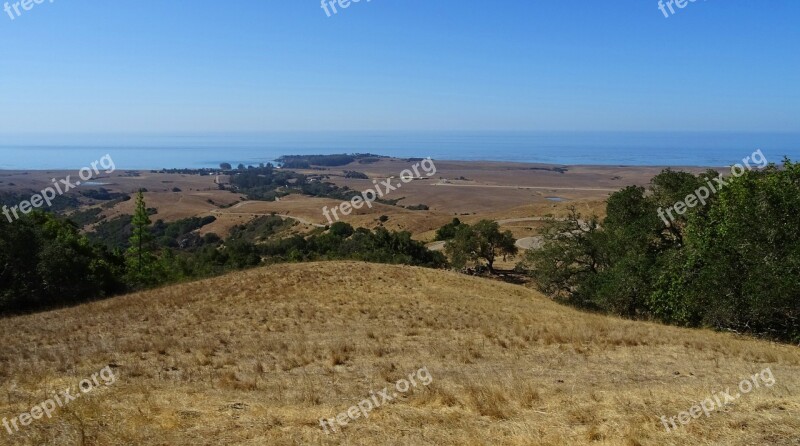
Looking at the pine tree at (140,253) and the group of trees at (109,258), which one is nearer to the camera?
the group of trees at (109,258)

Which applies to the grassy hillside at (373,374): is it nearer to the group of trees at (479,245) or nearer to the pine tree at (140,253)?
the pine tree at (140,253)

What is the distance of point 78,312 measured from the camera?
72.1 feet

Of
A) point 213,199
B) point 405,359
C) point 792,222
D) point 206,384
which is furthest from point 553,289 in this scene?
point 213,199

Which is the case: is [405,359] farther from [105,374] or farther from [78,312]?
[78,312]

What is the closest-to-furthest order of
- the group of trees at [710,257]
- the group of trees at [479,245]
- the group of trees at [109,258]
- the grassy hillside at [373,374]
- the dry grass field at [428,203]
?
the grassy hillside at [373,374] < the group of trees at [710,257] < the group of trees at [109,258] < the group of trees at [479,245] < the dry grass field at [428,203]
